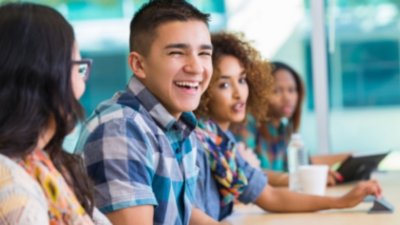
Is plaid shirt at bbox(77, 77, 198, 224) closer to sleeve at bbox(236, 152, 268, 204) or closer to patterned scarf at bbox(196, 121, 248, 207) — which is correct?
patterned scarf at bbox(196, 121, 248, 207)

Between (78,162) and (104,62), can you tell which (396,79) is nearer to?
(104,62)

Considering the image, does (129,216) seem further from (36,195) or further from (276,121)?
(276,121)

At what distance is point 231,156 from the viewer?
2.36 m

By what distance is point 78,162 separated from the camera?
141cm

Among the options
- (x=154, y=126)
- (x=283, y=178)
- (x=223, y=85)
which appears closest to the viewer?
(x=154, y=126)

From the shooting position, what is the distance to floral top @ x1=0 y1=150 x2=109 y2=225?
1.15 metres

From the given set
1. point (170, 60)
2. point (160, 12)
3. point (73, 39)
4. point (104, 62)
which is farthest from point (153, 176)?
point (104, 62)

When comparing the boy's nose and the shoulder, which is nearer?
the shoulder

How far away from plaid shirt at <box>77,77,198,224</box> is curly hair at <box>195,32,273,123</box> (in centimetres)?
49

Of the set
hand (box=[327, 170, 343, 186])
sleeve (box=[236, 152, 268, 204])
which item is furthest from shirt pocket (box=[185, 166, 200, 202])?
hand (box=[327, 170, 343, 186])

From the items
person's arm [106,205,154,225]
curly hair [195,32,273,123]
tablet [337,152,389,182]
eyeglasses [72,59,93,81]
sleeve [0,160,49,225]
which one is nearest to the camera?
sleeve [0,160,49,225]

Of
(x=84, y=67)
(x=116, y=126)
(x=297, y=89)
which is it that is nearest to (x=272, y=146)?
(x=297, y=89)

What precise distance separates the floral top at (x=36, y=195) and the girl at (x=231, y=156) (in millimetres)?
930

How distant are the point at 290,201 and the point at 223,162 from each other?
244 mm
